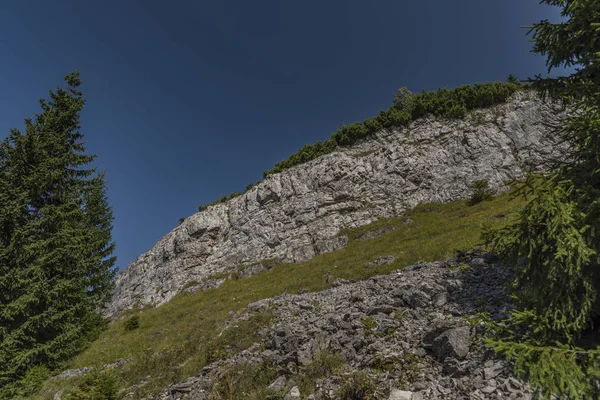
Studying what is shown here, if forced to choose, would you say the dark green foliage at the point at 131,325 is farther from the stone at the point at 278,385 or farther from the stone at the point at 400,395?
the stone at the point at 400,395

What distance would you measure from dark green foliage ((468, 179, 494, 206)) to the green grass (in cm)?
103

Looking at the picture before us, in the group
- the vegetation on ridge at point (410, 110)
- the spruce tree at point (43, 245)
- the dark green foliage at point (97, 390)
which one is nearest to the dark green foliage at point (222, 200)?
the vegetation on ridge at point (410, 110)

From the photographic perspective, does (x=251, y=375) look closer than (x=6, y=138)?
Yes

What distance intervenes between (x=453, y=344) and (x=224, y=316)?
529 inches

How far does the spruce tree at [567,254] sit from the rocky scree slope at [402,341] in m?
1.26

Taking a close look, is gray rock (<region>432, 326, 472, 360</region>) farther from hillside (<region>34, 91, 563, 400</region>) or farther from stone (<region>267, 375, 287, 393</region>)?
stone (<region>267, 375, 287, 393</region>)

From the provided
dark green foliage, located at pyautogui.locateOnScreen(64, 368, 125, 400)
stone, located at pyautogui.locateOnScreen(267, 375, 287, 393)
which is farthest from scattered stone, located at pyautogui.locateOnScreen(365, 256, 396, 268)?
dark green foliage, located at pyautogui.locateOnScreen(64, 368, 125, 400)

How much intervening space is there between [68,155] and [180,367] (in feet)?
52.6

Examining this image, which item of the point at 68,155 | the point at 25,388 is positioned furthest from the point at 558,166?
the point at 68,155

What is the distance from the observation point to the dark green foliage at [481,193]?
32.1 m

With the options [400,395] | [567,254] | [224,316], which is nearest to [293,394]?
[400,395]

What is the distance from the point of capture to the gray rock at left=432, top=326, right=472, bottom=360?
7086 mm

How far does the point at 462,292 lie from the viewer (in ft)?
34.0

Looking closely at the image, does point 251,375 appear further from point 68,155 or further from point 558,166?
point 68,155
